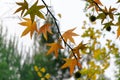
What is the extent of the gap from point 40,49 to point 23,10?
18.5 m

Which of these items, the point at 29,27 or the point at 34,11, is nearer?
the point at 34,11

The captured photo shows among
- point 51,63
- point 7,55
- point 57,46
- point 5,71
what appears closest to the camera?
point 57,46

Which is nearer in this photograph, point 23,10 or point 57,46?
point 23,10

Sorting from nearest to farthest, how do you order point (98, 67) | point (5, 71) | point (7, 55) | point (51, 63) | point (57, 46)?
point (57, 46)
point (98, 67)
point (51, 63)
point (5, 71)
point (7, 55)

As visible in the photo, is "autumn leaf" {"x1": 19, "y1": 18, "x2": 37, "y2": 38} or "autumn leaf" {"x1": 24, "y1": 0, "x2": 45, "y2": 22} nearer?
"autumn leaf" {"x1": 24, "y1": 0, "x2": 45, "y2": 22}

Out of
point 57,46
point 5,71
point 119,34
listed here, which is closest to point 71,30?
point 57,46

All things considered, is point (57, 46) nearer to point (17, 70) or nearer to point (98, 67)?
point (98, 67)

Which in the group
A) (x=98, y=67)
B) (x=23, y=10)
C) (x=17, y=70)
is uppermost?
(x=23, y=10)

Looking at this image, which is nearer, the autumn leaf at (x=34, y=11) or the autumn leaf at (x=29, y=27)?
the autumn leaf at (x=34, y=11)

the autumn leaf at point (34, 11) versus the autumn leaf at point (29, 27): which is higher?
the autumn leaf at point (34, 11)

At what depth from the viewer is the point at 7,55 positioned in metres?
22.3

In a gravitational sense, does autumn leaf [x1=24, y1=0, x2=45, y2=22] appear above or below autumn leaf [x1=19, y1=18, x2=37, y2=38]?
above

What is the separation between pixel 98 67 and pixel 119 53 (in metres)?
0.30

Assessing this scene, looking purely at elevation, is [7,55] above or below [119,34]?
below
